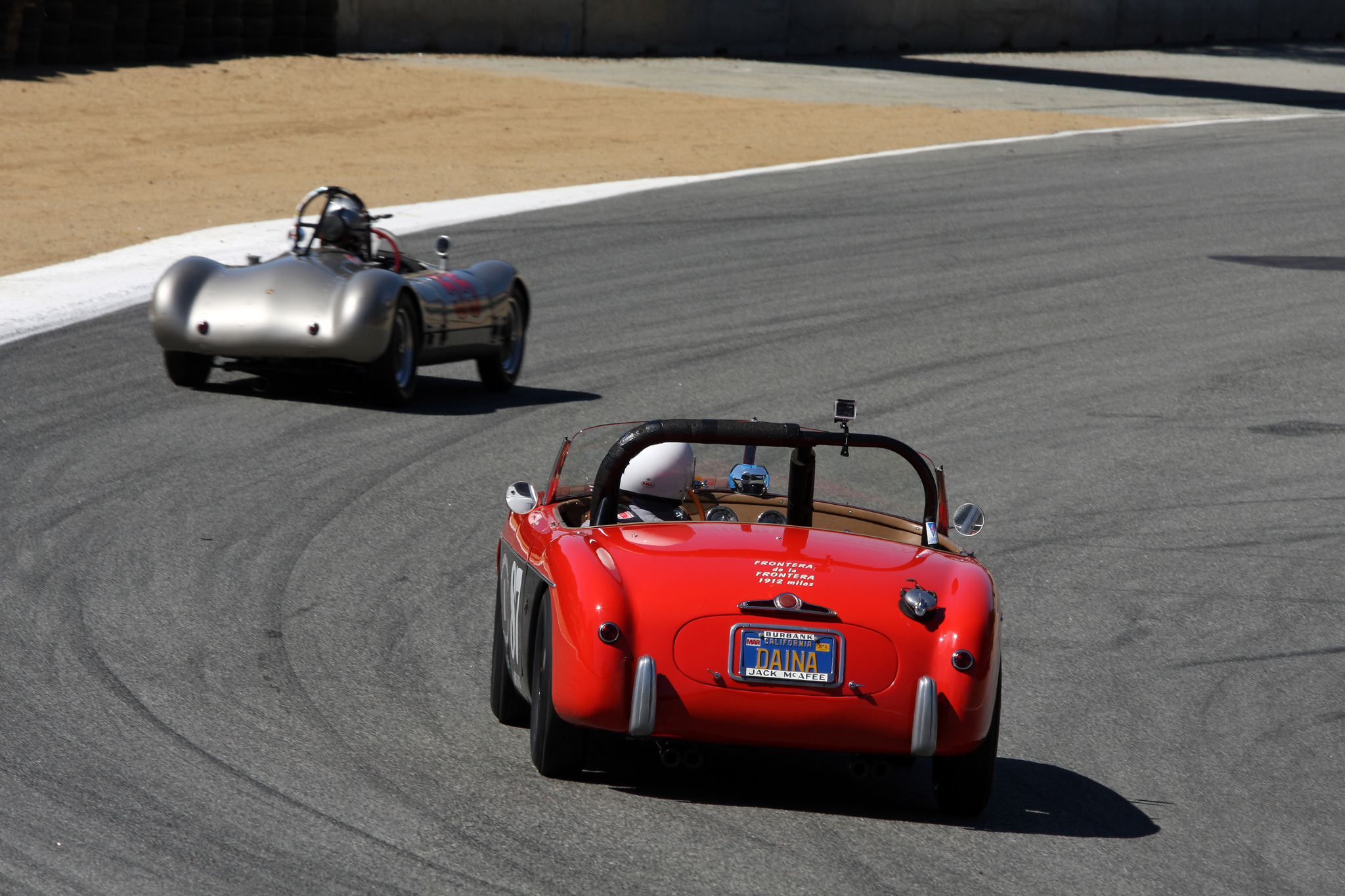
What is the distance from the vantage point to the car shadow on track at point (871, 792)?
5.16 meters

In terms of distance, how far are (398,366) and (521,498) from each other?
5.93 meters

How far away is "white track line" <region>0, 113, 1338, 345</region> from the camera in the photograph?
46.0ft

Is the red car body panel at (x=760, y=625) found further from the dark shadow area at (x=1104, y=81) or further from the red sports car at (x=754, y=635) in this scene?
the dark shadow area at (x=1104, y=81)

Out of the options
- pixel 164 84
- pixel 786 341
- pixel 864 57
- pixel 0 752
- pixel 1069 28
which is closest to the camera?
pixel 0 752

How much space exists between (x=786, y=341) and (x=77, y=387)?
5776 millimetres

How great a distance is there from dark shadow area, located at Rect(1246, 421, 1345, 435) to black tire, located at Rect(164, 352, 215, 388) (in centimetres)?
716

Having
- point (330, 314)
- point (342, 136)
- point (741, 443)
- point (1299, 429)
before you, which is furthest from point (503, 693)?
point (342, 136)

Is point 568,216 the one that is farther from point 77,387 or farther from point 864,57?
point 864,57

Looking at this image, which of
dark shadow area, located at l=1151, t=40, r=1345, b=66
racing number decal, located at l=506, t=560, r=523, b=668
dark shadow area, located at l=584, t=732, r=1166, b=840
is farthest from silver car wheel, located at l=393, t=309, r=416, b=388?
dark shadow area, located at l=1151, t=40, r=1345, b=66

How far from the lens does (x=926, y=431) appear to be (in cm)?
1169

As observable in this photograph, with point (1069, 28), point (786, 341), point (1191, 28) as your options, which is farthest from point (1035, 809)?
point (1191, 28)

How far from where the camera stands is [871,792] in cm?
541

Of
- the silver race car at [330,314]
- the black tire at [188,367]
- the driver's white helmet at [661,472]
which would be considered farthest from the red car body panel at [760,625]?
the black tire at [188,367]

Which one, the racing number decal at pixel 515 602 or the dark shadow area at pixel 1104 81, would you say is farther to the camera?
the dark shadow area at pixel 1104 81
